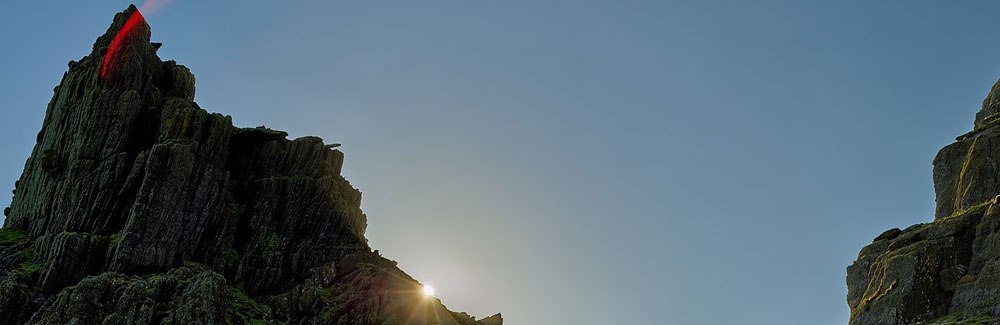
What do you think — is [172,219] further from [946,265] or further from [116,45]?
[946,265]

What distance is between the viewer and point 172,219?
88.1 metres

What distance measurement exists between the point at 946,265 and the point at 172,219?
94521 millimetres

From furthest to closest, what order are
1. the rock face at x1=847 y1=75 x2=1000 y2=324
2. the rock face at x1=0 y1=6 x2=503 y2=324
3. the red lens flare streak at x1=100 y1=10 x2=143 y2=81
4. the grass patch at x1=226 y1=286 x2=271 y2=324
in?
the red lens flare streak at x1=100 y1=10 x2=143 y2=81, the rock face at x1=847 y1=75 x2=1000 y2=324, the grass patch at x1=226 y1=286 x2=271 y2=324, the rock face at x1=0 y1=6 x2=503 y2=324

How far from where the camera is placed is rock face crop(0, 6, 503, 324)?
7775 centimetres

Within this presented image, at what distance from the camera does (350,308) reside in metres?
88.6

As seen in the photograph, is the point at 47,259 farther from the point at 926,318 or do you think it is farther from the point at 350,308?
the point at 926,318

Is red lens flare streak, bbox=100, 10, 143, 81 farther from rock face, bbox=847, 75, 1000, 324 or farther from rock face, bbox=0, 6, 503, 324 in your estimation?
rock face, bbox=847, 75, 1000, 324

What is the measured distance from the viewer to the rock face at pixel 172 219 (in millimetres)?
77750

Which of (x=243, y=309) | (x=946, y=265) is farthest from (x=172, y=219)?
(x=946, y=265)

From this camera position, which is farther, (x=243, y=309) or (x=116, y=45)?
(x=116, y=45)

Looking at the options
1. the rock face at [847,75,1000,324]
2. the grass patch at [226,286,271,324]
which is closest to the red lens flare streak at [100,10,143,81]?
the grass patch at [226,286,271,324]

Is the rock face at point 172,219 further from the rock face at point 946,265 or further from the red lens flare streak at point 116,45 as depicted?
the rock face at point 946,265

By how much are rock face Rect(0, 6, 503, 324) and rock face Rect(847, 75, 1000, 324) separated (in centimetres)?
5248

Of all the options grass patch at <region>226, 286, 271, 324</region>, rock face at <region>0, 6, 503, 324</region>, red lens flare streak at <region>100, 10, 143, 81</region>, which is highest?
red lens flare streak at <region>100, 10, 143, 81</region>
